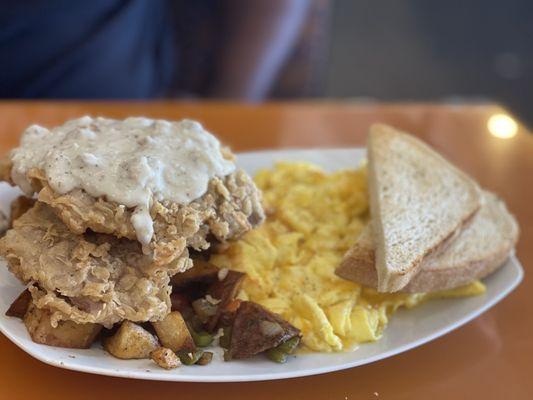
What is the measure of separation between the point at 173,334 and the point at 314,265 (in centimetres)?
47

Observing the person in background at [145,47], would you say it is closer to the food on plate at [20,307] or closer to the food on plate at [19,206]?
the food on plate at [19,206]

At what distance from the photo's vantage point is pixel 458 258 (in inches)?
79.3

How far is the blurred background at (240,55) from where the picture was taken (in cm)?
317

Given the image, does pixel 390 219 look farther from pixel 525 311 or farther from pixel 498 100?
pixel 498 100

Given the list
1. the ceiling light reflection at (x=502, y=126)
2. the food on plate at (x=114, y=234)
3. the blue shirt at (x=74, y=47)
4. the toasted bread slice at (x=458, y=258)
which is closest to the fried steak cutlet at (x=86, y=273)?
the food on plate at (x=114, y=234)

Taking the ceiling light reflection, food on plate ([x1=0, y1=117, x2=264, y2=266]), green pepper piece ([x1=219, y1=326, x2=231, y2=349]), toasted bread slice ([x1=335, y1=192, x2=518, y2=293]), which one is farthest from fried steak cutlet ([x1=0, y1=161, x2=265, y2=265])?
the ceiling light reflection

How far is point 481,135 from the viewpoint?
10.8 feet

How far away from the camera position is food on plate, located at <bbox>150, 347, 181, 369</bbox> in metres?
1.57

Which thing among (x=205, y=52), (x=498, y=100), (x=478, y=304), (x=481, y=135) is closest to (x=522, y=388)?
(x=478, y=304)

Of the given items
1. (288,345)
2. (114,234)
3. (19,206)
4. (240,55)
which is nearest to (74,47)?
(240,55)

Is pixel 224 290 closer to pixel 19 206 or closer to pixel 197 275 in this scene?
pixel 197 275

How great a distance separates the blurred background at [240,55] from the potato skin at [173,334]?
1920 millimetres

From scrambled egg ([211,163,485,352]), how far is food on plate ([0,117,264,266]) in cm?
13

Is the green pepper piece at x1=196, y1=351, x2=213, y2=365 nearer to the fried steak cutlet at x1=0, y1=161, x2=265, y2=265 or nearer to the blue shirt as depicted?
the fried steak cutlet at x1=0, y1=161, x2=265, y2=265
